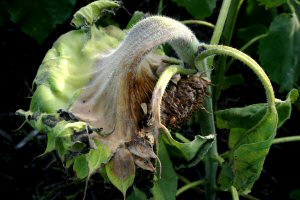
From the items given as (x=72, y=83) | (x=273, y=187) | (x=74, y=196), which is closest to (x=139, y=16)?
(x=72, y=83)

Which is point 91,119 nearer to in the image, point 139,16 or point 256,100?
point 139,16

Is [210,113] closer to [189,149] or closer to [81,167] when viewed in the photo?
[189,149]

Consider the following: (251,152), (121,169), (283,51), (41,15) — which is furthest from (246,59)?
(41,15)

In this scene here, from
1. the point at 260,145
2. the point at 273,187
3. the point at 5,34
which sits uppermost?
the point at 260,145

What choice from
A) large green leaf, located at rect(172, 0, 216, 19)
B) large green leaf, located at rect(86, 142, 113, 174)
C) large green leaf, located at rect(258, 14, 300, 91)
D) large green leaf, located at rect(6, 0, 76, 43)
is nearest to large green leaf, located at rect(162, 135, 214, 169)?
large green leaf, located at rect(86, 142, 113, 174)

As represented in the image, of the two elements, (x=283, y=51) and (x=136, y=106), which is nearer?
(x=136, y=106)

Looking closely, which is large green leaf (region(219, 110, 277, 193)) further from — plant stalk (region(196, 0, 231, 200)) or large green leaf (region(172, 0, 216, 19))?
large green leaf (region(172, 0, 216, 19))

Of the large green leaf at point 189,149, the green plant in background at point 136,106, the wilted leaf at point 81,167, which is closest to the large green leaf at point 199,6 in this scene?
the green plant in background at point 136,106
